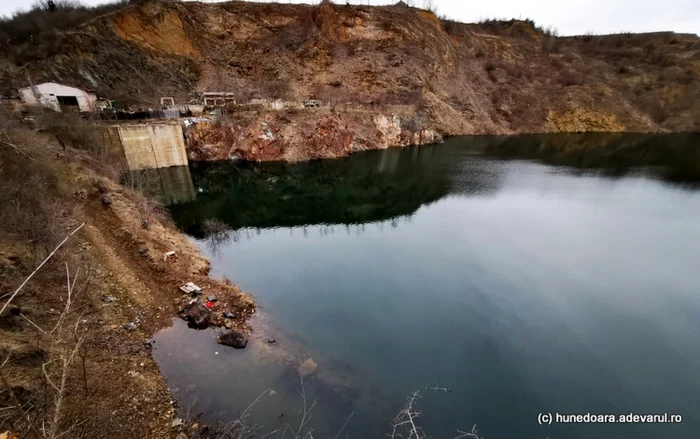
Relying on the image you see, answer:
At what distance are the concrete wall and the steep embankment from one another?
253cm

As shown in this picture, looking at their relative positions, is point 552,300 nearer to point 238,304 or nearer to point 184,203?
point 238,304

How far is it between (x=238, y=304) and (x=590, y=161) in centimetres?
5083

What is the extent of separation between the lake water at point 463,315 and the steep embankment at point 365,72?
860 inches

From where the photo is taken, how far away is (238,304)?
1492 cm

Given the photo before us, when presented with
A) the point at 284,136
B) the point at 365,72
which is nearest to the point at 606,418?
the point at 284,136

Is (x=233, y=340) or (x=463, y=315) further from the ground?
(x=233, y=340)

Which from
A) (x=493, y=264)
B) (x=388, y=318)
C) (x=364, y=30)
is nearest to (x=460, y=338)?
(x=388, y=318)

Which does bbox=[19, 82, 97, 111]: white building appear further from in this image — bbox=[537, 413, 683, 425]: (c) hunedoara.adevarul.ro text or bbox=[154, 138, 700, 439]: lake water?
bbox=[537, 413, 683, 425]: (c) hunedoara.adevarul.ro text

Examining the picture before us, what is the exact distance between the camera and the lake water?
11219 mm

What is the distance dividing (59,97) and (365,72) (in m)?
44.1

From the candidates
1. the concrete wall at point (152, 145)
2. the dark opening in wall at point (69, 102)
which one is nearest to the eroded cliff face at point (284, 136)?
the concrete wall at point (152, 145)

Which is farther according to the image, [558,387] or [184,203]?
[184,203]

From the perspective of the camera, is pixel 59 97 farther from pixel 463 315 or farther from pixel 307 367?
pixel 463 315

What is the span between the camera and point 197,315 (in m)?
13.9
